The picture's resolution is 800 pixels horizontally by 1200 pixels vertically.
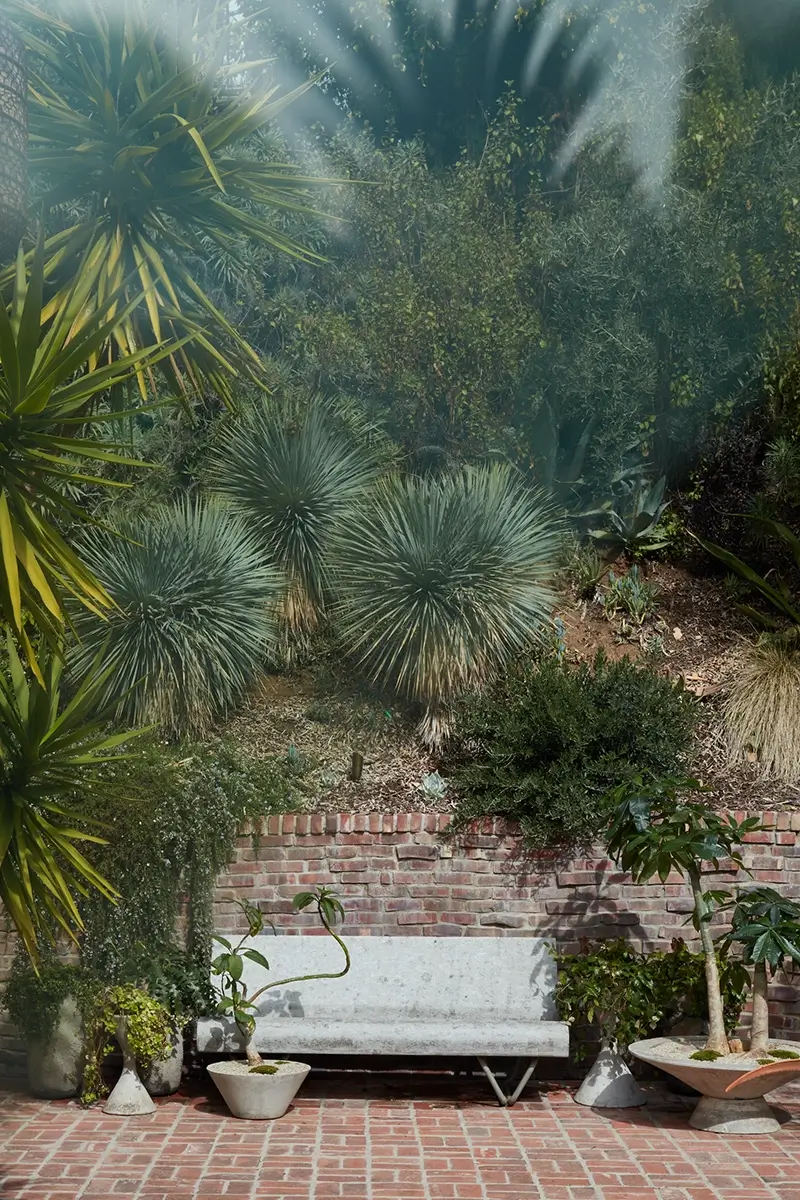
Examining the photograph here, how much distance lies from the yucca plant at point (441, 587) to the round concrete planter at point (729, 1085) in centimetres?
316

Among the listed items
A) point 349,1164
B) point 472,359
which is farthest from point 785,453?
point 349,1164

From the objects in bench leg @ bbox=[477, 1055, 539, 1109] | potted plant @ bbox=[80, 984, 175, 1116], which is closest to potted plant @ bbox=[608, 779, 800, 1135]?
bench leg @ bbox=[477, 1055, 539, 1109]

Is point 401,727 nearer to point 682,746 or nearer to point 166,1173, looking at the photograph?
point 682,746

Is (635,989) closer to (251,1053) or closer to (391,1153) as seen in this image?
(391,1153)

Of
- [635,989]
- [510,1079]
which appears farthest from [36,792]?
[635,989]

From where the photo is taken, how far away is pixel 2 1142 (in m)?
6.15

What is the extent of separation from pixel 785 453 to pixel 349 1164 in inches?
283

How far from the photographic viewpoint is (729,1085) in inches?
245

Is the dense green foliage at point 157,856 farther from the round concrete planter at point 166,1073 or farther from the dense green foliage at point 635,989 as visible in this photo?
the dense green foliage at point 635,989

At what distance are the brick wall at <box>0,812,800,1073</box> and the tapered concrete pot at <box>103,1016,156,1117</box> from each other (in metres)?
1.06

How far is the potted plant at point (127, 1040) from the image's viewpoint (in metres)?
6.75

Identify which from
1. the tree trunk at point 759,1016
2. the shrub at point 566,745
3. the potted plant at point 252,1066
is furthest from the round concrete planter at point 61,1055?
the tree trunk at point 759,1016

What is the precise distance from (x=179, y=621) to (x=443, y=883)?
281 cm

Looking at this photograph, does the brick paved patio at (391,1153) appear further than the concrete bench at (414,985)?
No
